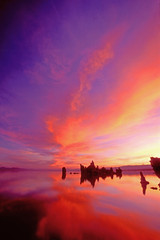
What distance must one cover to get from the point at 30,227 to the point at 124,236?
5.85 meters

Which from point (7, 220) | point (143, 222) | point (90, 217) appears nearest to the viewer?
point (7, 220)

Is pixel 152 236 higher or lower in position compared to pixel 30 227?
lower

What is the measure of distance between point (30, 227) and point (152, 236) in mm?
7637

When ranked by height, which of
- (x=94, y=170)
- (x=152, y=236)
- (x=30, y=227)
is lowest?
(x=152, y=236)

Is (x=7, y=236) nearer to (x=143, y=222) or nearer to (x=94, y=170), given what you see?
(x=143, y=222)

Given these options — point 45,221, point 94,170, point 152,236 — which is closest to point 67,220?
point 45,221

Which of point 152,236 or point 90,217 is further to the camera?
point 90,217

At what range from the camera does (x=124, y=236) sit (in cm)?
741

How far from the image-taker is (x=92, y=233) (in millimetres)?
7645

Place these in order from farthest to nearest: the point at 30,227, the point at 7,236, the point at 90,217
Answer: the point at 90,217 < the point at 30,227 < the point at 7,236

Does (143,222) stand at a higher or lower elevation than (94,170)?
lower

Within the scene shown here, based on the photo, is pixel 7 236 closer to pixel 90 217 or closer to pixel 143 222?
pixel 90 217

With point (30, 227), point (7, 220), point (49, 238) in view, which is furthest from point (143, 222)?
point (7, 220)

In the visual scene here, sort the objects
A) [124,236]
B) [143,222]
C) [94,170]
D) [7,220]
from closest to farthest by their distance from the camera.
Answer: [124,236] → [7,220] → [143,222] → [94,170]
